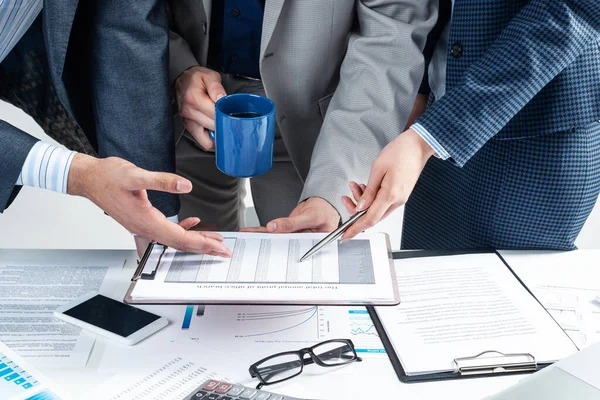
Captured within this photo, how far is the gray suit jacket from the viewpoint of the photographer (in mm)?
1361

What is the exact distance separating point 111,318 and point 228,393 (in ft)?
0.98

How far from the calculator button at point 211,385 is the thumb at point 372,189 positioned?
0.39 m

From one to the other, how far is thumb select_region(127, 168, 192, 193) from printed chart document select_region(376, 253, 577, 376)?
383mm

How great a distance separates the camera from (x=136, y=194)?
111 cm

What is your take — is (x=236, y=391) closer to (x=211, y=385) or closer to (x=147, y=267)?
(x=211, y=385)

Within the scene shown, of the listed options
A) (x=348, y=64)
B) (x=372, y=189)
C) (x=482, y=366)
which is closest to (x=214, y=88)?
(x=348, y=64)

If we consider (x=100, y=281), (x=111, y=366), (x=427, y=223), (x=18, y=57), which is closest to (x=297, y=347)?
(x=111, y=366)

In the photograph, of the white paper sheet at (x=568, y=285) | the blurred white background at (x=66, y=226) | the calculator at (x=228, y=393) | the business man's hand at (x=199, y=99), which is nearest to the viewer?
the calculator at (x=228, y=393)

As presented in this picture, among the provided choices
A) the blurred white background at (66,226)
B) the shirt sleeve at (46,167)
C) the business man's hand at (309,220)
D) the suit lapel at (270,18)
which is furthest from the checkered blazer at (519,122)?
the blurred white background at (66,226)

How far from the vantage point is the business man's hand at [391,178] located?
1123 millimetres

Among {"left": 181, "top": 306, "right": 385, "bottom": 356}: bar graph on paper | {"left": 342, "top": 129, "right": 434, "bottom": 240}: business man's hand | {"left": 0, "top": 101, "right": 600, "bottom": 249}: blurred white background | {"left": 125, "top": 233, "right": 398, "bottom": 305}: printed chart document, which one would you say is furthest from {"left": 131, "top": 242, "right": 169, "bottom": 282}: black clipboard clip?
{"left": 0, "top": 101, "right": 600, "bottom": 249}: blurred white background

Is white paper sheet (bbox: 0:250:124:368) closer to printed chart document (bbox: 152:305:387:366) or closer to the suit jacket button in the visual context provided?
printed chart document (bbox: 152:305:387:366)

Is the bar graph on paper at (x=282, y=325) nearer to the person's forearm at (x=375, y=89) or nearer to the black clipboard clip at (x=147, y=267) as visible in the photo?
Answer: the black clipboard clip at (x=147, y=267)

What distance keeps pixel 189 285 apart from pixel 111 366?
16 centimetres
